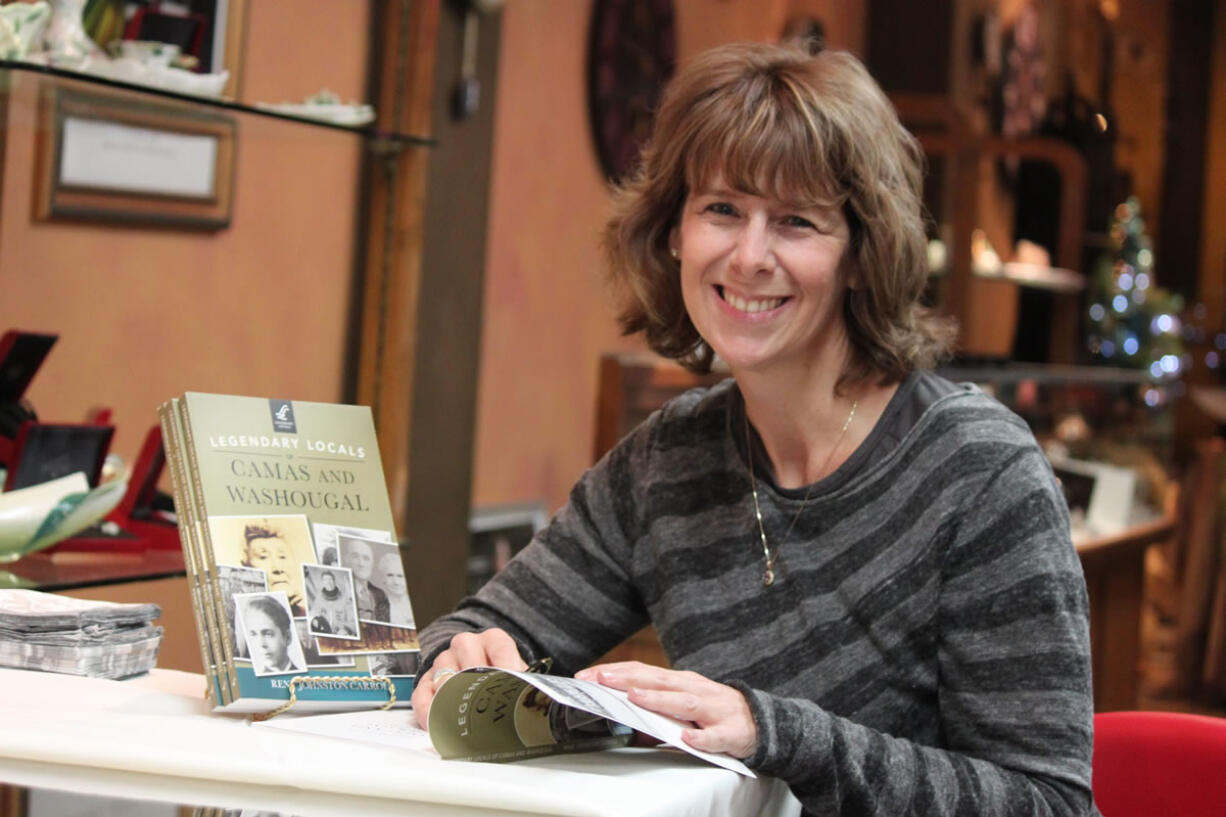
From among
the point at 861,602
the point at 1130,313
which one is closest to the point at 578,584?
the point at 861,602

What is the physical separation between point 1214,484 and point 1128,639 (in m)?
1.66

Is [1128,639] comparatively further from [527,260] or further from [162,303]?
[162,303]

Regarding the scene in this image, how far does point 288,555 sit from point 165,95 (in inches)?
39.2

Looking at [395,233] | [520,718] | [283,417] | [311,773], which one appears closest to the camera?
[311,773]

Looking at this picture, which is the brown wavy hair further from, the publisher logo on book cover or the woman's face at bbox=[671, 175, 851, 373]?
the publisher logo on book cover

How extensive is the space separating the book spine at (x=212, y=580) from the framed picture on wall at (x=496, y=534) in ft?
8.05

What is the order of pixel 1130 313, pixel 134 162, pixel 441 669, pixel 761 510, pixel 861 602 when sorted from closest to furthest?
pixel 441 669, pixel 861 602, pixel 761 510, pixel 134 162, pixel 1130 313

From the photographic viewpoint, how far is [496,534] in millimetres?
4195

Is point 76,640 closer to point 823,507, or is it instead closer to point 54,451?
point 54,451

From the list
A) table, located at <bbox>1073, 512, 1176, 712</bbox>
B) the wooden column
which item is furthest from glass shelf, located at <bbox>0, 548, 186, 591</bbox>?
table, located at <bbox>1073, 512, 1176, 712</bbox>

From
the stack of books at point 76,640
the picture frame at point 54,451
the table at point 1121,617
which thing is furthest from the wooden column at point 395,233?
the table at point 1121,617

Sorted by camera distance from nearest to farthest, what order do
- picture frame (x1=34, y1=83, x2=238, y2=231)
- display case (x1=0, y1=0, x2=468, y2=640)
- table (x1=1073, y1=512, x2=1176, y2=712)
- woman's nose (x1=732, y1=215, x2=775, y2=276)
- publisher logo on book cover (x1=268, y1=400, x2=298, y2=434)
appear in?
1. publisher logo on book cover (x1=268, y1=400, x2=298, y2=434)
2. woman's nose (x1=732, y1=215, x2=775, y2=276)
3. picture frame (x1=34, y1=83, x2=238, y2=231)
4. display case (x1=0, y1=0, x2=468, y2=640)
5. table (x1=1073, y1=512, x2=1176, y2=712)

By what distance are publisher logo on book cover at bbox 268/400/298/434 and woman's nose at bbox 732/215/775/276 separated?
1.72 ft

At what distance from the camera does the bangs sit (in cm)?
159
